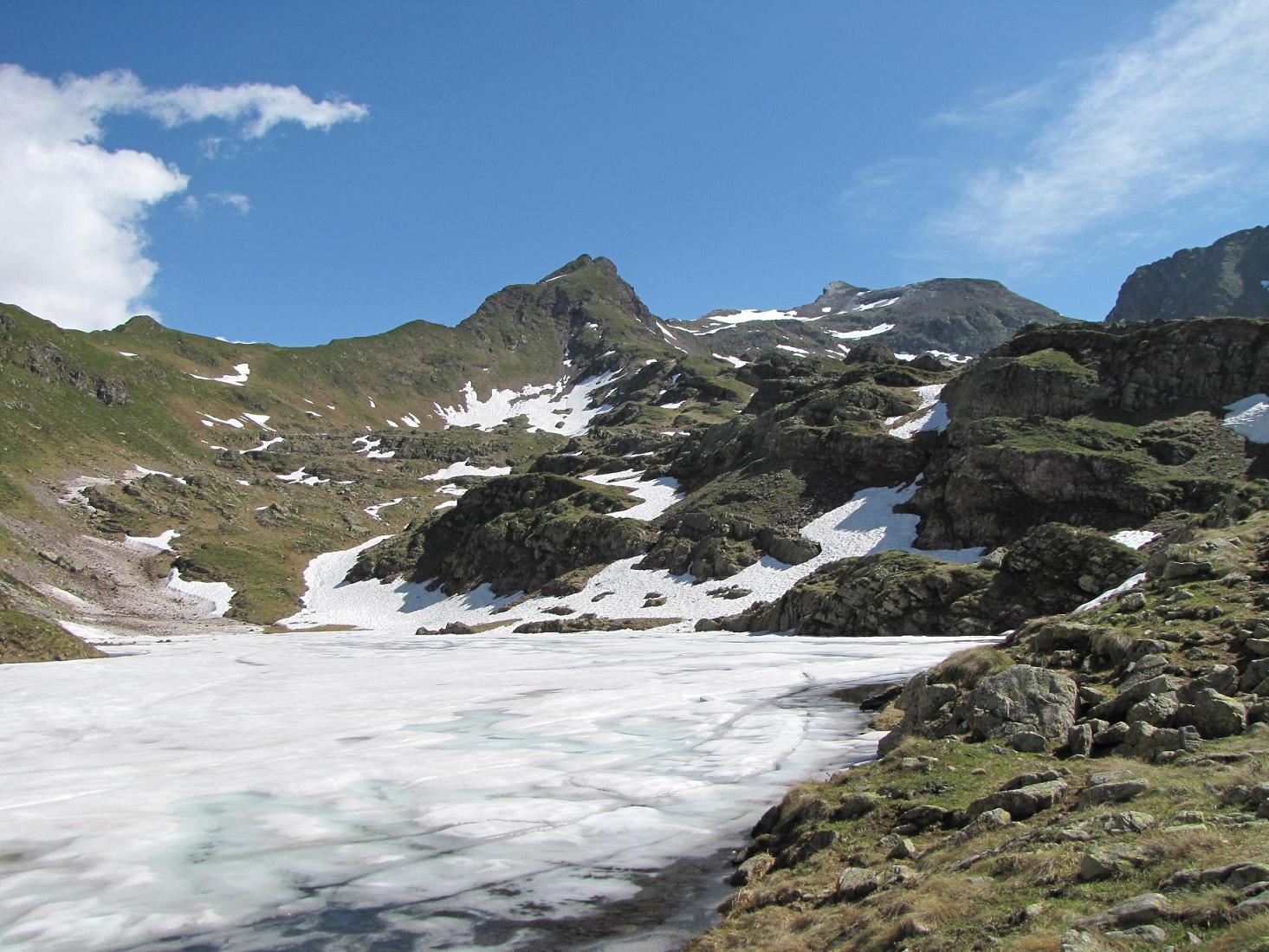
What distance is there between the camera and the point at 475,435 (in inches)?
7800

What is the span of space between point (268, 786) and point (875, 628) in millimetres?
36183

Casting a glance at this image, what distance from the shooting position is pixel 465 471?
172 m

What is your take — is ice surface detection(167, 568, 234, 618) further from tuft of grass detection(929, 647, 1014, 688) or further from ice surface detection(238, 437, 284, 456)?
tuft of grass detection(929, 647, 1014, 688)

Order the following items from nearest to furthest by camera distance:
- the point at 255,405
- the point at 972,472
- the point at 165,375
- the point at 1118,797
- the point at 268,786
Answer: the point at 1118,797
the point at 268,786
the point at 972,472
the point at 165,375
the point at 255,405

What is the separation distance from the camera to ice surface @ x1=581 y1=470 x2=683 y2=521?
3474 inches

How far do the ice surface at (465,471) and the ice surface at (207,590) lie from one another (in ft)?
246

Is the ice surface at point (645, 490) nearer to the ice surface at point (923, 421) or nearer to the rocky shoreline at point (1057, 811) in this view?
the ice surface at point (923, 421)

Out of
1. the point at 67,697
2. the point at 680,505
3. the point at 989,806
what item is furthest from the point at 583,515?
the point at 989,806

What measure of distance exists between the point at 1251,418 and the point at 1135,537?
20.7 metres

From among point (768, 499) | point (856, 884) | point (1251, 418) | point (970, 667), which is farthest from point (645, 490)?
point (856, 884)

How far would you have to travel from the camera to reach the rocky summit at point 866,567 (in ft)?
25.5

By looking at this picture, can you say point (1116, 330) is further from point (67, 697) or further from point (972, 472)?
point (67, 697)

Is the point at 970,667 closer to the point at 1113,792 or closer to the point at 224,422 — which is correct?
the point at 1113,792

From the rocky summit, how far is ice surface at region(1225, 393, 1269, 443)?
0.97ft
